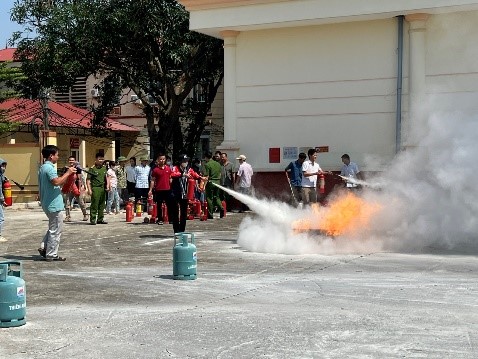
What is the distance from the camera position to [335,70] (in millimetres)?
21781

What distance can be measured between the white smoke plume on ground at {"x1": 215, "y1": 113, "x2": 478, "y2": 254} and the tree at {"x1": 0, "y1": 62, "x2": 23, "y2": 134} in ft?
63.0

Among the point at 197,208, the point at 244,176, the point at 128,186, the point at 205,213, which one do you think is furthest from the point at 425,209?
the point at 128,186

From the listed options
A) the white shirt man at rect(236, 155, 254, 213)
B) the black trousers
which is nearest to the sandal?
the black trousers

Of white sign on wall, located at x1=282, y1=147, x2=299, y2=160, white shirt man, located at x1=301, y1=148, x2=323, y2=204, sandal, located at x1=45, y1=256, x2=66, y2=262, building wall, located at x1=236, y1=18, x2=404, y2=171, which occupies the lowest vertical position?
sandal, located at x1=45, y1=256, x2=66, y2=262

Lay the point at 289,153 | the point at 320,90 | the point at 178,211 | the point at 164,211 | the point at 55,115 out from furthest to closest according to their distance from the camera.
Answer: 1. the point at 55,115
2. the point at 289,153
3. the point at 320,90
4. the point at 164,211
5. the point at 178,211

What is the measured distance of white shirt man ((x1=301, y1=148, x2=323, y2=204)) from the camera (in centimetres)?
1717

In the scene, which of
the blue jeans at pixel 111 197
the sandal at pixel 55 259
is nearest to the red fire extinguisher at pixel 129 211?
the blue jeans at pixel 111 197

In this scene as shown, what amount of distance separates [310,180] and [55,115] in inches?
1021

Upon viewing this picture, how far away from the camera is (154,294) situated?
920cm

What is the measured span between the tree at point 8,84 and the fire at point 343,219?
1892 centimetres

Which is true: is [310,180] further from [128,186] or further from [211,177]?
[128,186]

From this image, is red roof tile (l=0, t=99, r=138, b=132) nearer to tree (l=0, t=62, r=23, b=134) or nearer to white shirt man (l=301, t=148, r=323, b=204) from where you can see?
tree (l=0, t=62, r=23, b=134)

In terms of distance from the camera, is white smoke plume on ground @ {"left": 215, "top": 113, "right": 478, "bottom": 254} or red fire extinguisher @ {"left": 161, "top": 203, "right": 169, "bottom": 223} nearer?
white smoke plume on ground @ {"left": 215, "top": 113, "right": 478, "bottom": 254}

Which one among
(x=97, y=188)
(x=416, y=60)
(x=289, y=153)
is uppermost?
(x=416, y=60)
